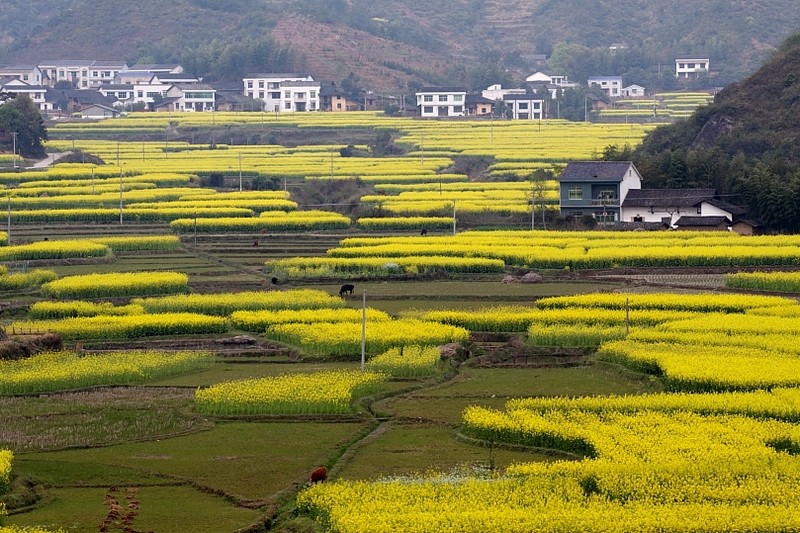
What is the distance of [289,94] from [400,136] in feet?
61.6

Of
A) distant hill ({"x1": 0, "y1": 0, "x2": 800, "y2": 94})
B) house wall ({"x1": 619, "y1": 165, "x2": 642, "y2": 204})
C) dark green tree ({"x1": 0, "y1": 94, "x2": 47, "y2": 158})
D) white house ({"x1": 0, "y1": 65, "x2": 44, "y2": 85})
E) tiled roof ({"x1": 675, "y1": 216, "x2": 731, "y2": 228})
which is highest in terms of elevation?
distant hill ({"x1": 0, "y1": 0, "x2": 800, "y2": 94})

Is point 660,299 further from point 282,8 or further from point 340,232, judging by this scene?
point 282,8

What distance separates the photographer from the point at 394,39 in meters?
133

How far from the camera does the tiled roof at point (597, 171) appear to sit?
185 ft

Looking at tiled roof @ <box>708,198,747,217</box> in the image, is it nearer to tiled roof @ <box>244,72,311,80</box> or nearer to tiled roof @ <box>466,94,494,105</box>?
tiled roof @ <box>466,94,494,105</box>

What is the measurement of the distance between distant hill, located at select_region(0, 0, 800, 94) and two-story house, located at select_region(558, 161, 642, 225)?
2408 inches

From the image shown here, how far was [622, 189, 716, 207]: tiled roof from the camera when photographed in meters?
55.5

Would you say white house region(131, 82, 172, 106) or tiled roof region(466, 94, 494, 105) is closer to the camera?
tiled roof region(466, 94, 494, 105)

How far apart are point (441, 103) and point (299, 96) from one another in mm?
9954

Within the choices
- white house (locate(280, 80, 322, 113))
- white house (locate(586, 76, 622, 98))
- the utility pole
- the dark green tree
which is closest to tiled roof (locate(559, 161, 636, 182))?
the utility pole

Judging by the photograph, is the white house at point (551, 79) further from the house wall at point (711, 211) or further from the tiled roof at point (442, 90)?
the house wall at point (711, 211)

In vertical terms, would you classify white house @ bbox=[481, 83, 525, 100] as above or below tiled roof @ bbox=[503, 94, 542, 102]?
above

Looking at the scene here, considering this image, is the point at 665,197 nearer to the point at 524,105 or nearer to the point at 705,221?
the point at 705,221

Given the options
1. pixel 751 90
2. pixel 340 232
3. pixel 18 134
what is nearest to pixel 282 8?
pixel 18 134
